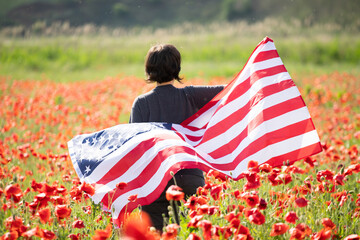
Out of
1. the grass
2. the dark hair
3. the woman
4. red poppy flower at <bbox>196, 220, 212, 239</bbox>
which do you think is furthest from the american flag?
the grass

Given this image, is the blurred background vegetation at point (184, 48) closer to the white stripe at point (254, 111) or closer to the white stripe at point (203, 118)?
the white stripe at point (203, 118)

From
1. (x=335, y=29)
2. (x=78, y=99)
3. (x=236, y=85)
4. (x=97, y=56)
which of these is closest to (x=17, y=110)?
(x=78, y=99)

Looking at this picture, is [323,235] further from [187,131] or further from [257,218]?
[187,131]

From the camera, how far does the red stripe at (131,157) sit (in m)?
3.22

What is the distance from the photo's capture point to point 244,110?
369 cm

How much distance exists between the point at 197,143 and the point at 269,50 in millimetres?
1161

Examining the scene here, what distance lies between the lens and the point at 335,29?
74.6ft

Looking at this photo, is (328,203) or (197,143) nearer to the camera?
(328,203)

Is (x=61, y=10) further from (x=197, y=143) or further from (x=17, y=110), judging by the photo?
(x=197, y=143)

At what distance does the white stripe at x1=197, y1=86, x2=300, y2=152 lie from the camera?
11.7 ft

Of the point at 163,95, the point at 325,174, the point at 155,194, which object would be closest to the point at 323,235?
the point at 325,174

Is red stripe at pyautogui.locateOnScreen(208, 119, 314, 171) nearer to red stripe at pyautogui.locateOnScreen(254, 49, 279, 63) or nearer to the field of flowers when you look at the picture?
the field of flowers

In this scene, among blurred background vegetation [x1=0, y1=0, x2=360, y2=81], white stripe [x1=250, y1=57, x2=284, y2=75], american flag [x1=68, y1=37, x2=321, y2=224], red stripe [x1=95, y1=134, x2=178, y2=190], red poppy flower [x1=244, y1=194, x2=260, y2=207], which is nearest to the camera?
red poppy flower [x1=244, y1=194, x2=260, y2=207]

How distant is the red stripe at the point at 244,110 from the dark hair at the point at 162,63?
0.65 metres
